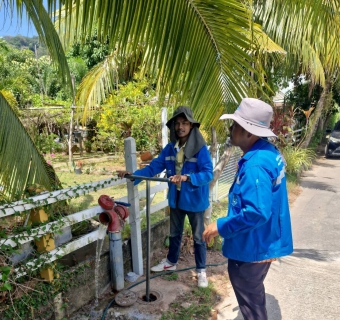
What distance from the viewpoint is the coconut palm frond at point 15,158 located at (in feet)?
9.67

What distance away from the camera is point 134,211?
381cm

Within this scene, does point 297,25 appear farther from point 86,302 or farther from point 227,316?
point 86,302

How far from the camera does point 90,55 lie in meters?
15.7

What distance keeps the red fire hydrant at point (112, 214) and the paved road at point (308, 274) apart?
4.53ft

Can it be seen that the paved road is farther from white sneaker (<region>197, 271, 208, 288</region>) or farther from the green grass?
white sneaker (<region>197, 271, 208, 288</region>)

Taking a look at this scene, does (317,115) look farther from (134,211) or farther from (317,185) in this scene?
(134,211)

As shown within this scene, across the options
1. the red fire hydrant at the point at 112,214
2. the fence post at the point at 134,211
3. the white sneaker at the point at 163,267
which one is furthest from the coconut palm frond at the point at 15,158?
the white sneaker at the point at 163,267

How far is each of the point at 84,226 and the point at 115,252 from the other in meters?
0.75

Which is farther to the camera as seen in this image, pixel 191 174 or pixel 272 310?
pixel 272 310

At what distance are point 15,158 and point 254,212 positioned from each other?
2.18 m

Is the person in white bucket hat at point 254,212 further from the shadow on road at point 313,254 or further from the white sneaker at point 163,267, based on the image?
the shadow on road at point 313,254

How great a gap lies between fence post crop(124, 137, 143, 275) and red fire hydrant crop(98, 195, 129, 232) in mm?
455

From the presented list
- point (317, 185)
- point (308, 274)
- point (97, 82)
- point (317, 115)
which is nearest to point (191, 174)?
point (308, 274)

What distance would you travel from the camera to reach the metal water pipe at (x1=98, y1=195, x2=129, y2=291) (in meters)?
3.26
